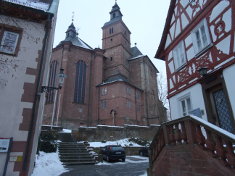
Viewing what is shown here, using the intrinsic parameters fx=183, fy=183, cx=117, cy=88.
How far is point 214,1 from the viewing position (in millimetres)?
8273

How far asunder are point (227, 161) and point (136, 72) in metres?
37.5

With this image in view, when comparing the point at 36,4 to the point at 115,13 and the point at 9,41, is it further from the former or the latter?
the point at 115,13

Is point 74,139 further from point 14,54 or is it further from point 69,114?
point 14,54

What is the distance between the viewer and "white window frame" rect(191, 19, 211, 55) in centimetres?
850

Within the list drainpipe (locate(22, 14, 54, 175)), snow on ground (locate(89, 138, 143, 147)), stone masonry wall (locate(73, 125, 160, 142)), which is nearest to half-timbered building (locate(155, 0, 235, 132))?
drainpipe (locate(22, 14, 54, 175))

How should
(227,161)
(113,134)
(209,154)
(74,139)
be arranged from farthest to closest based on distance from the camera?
(113,134) → (74,139) → (209,154) → (227,161)

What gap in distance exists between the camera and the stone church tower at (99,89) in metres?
30.7

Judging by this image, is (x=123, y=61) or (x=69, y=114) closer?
(x=69, y=114)

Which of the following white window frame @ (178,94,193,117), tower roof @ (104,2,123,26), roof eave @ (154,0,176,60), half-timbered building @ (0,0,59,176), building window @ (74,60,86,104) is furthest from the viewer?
tower roof @ (104,2,123,26)

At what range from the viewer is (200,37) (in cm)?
915

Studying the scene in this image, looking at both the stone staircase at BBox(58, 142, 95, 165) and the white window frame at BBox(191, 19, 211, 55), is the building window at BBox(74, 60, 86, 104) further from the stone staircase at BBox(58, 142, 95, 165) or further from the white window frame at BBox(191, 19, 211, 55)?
the white window frame at BBox(191, 19, 211, 55)

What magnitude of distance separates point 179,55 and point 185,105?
9.96 feet

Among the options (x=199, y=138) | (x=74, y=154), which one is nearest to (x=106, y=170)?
(x=74, y=154)

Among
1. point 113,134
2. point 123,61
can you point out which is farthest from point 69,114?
point 123,61
